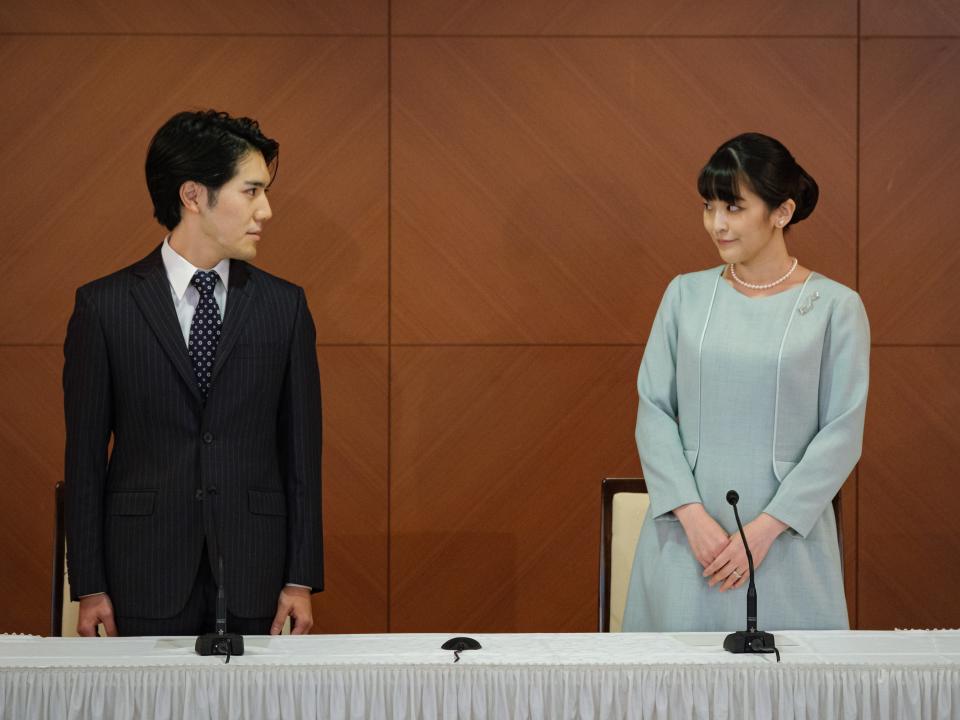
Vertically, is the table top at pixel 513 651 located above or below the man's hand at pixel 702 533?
below

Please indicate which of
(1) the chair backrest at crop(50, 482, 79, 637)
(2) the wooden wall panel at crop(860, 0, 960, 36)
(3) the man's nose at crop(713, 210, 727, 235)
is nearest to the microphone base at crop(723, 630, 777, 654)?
(3) the man's nose at crop(713, 210, 727, 235)

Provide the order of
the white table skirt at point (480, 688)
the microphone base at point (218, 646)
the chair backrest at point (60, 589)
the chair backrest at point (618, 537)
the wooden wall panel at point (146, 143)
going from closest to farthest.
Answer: the white table skirt at point (480, 688) < the microphone base at point (218, 646) < the chair backrest at point (60, 589) < the chair backrest at point (618, 537) < the wooden wall panel at point (146, 143)

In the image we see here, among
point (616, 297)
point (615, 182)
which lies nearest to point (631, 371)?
point (616, 297)

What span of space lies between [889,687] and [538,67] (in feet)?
8.16

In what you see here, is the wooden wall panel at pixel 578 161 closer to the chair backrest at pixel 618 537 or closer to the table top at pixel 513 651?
the chair backrest at pixel 618 537

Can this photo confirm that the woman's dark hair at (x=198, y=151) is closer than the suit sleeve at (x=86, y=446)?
No

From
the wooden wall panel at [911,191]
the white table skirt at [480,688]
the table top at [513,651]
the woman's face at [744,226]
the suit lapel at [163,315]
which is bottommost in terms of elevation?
the white table skirt at [480,688]

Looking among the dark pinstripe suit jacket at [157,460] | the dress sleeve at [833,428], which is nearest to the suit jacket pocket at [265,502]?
the dark pinstripe suit jacket at [157,460]

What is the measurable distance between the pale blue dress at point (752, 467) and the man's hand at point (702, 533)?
1.1 inches

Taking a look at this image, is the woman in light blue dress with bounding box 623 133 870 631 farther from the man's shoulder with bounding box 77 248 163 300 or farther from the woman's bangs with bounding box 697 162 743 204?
the man's shoulder with bounding box 77 248 163 300

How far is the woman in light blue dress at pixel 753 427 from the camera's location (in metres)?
2.52

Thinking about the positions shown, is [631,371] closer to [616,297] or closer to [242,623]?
[616,297]

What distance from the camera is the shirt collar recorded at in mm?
2562

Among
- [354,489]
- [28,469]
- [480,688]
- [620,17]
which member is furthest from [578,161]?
[480,688]
